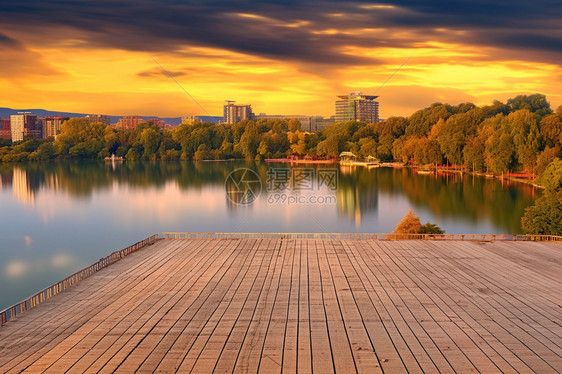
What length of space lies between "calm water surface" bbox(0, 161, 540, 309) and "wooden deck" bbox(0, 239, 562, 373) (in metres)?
10.8

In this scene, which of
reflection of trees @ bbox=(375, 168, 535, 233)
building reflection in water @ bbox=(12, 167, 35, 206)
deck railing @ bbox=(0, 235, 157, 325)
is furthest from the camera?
building reflection in water @ bbox=(12, 167, 35, 206)

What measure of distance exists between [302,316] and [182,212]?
3340 centimetres

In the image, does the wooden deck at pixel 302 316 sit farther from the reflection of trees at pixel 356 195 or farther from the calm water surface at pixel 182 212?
the reflection of trees at pixel 356 195

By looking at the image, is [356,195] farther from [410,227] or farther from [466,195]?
[410,227]

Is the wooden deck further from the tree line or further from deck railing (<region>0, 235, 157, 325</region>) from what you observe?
the tree line

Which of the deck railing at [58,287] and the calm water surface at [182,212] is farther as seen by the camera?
the calm water surface at [182,212]

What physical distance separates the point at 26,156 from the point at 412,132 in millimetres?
82556

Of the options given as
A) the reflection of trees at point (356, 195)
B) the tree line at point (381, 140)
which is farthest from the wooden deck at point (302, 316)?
the tree line at point (381, 140)

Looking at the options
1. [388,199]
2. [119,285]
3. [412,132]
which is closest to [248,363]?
[119,285]

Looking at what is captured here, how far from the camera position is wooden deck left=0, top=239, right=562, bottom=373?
33.7 ft

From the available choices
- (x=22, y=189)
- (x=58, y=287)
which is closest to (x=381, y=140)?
(x=22, y=189)

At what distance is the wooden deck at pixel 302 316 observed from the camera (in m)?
10.3

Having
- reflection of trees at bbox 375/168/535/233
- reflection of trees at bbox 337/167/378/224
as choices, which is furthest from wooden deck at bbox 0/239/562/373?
reflection of trees at bbox 375/168/535/233

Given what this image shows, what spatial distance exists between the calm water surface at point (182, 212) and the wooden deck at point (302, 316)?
10.8 metres
